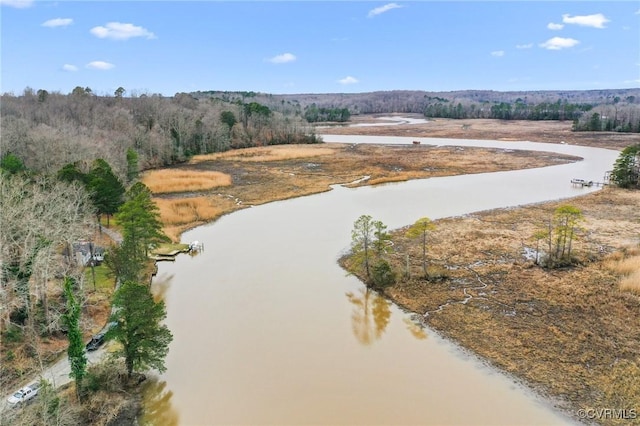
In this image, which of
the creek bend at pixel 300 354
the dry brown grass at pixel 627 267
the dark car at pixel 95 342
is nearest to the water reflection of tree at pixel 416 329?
the creek bend at pixel 300 354

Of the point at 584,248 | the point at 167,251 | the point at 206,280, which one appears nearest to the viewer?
the point at 206,280

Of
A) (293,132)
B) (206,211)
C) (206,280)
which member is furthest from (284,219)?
(293,132)

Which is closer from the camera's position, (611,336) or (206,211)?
(611,336)

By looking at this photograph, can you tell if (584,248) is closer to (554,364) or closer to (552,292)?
(552,292)

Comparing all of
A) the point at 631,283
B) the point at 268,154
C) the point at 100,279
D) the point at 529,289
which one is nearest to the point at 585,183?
the point at 631,283

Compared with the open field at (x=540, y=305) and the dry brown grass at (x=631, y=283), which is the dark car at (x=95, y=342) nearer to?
the open field at (x=540, y=305)

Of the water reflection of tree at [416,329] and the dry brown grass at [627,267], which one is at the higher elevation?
the dry brown grass at [627,267]

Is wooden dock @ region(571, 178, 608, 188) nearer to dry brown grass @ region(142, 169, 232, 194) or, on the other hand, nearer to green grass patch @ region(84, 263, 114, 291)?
dry brown grass @ region(142, 169, 232, 194)
